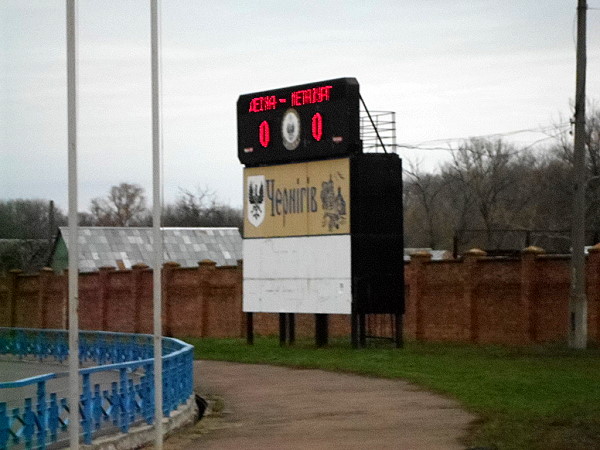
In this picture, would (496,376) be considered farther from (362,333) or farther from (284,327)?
(284,327)

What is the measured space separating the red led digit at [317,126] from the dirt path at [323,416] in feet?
29.6

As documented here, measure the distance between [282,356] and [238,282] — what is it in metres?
14.2

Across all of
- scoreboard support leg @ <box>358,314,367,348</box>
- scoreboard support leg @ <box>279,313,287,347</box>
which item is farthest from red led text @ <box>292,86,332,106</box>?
scoreboard support leg @ <box>279,313,287,347</box>

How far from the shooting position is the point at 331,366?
95.7ft

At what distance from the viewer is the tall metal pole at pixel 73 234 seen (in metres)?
12.1

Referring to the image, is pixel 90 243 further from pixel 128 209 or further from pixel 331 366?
pixel 331 366

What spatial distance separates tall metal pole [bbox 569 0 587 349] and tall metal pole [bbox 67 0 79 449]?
23568mm

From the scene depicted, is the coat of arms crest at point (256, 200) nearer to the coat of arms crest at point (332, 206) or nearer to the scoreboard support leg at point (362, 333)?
the coat of arms crest at point (332, 206)

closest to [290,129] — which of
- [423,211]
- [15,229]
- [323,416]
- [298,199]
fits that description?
[298,199]

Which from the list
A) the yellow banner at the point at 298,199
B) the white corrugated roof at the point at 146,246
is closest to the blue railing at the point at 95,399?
the yellow banner at the point at 298,199

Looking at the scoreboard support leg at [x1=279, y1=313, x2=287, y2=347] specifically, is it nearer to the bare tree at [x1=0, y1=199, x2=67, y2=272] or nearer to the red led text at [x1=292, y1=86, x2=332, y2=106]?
the red led text at [x1=292, y1=86, x2=332, y2=106]

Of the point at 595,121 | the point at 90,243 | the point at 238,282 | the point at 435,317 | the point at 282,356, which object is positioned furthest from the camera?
the point at 595,121

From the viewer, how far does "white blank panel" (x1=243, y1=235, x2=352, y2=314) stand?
33844mm

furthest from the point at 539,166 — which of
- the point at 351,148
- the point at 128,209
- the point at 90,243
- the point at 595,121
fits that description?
the point at 351,148
